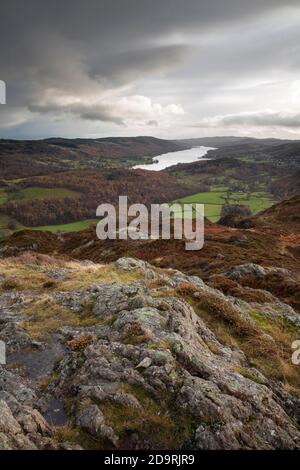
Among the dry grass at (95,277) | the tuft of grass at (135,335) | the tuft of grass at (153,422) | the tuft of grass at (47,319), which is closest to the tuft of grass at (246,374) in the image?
the tuft of grass at (135,335)

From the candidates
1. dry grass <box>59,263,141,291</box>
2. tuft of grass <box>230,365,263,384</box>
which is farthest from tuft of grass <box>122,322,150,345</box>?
dry grass <box>59,263,141,291</box>

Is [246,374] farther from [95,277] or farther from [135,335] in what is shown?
[95,277]

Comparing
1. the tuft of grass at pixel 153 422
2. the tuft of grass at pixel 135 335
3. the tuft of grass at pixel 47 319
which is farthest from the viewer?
the tuft of grass at pixel 47 319

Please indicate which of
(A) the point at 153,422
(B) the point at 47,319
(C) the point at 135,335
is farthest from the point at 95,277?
(A) the point at 153,422

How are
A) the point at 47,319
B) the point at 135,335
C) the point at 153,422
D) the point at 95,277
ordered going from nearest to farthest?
1. the point at 153,422
2. the point at 135,335
3. the point at 47,319
4. the point at 95,277

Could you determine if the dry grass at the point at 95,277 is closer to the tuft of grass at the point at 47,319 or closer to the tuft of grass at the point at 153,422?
the tuft of grass at the point at 47,319

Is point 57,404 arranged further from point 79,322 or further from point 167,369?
point 79,322

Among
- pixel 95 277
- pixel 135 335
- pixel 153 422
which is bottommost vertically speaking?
pixel 153 422

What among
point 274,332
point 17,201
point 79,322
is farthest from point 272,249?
point 17,201

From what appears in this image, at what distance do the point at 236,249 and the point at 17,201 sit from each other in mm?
174976

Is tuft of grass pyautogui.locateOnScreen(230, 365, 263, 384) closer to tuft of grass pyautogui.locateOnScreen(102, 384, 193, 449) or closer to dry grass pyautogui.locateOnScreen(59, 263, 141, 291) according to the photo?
tuft of grass pyautogui.locateOnScreen(102, 384, 193, 449)

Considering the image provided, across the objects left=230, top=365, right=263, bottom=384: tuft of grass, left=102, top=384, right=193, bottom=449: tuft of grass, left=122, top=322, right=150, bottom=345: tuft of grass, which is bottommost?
left=230, top=365, right=263, bottom=384: tuft of grass
